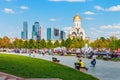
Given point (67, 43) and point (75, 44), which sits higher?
point (67, 43)

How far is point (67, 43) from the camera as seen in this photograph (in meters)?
130

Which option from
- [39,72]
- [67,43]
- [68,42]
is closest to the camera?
[39,72]

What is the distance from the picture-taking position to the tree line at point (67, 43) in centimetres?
11426

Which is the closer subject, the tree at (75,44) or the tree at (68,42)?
the tree at (75,44)

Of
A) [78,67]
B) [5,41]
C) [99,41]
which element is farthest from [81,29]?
[78,67]

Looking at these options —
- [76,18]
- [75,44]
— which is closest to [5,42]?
[76,18]

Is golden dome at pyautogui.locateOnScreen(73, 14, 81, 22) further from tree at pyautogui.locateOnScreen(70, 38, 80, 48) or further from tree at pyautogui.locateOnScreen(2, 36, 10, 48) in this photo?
tree at pyautogui.locateOnScreen(70, 38, 80, 48)

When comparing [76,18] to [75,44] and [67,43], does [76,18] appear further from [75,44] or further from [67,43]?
[75,44]

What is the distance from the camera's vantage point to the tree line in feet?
375

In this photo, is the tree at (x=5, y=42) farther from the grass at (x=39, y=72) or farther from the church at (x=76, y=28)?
the grass at (x=39, y=72)

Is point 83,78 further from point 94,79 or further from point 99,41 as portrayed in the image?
point 99,41

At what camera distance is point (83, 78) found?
20484 millimetres

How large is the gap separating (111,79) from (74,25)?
177352mm

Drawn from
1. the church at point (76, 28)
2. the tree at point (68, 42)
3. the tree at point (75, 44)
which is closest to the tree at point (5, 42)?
the church at point (76, 28)
